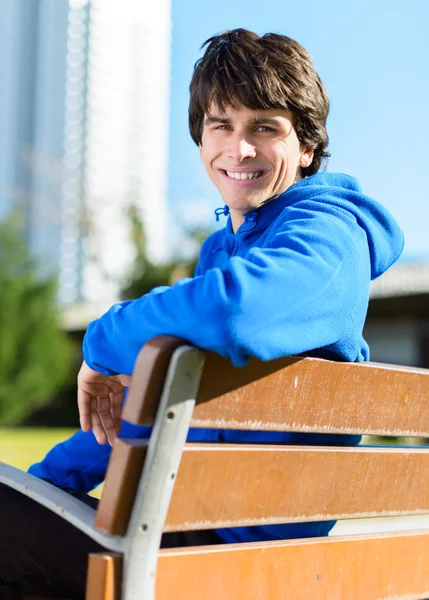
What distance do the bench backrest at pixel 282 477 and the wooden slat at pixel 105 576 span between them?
0.06ft

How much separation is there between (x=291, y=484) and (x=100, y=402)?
1.31 feet

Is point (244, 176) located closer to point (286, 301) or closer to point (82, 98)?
point (286, 301)

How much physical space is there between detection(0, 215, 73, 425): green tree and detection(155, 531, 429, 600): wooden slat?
20.8m

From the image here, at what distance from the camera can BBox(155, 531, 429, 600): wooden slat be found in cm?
91

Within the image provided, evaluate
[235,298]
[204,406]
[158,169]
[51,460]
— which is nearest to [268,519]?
[204,406]

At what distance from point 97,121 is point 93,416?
50.7m

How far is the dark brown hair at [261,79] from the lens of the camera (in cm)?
142

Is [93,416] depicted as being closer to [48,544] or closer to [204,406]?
[48,544]

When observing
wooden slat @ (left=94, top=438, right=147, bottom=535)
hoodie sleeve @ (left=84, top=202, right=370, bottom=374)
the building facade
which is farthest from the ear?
the building facade

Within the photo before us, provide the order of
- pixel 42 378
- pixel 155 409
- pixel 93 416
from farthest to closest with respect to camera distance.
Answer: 1. pixel 42 378
2. pixel 93 416
3. pixel 155 409

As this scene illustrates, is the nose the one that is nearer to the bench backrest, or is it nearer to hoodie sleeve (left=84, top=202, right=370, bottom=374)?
hoodie sleeve (left=84, top=202, right=370, bottom=374)

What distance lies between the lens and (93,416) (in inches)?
51.3

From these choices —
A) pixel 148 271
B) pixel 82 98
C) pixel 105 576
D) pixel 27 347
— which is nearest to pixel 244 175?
pixel 105 576

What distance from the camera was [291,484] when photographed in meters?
1.03
